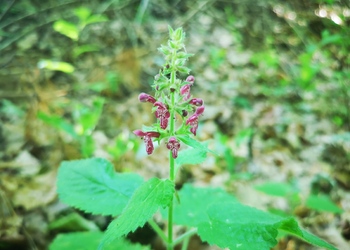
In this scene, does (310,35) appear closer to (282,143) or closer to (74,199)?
(282,143)

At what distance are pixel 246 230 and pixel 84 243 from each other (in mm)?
1091

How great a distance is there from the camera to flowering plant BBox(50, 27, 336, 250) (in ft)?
4.39

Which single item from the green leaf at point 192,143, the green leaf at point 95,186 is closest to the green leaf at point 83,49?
the green leaf at point 95,186

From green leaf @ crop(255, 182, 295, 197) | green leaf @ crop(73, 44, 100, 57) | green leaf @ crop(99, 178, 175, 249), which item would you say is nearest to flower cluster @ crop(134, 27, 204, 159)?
green leaf @ crop(99, 178, 175, 249)

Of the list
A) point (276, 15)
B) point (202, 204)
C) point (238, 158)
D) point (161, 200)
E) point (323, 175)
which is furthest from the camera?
point (276, 15)

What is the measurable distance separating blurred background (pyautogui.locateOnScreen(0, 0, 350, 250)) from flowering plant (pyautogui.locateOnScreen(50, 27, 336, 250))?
620 millimetres

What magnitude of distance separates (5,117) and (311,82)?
4754 mm

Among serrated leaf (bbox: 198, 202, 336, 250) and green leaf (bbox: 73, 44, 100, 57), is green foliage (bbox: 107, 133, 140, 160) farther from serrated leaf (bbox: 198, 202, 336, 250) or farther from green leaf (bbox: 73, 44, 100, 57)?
green leaf (bbox: 73, 44, 100, 57)

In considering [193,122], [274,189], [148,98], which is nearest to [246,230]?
[193,122]

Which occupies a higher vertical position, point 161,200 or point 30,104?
point 30,104

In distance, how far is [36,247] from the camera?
219cm

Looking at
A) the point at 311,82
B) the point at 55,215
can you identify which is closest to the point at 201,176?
the point at 55,215

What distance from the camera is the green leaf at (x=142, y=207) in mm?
1230

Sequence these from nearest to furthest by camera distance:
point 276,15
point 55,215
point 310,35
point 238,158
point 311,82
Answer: point 55,215, point 238,158, point 311,82, point 310,35, point 276,15
